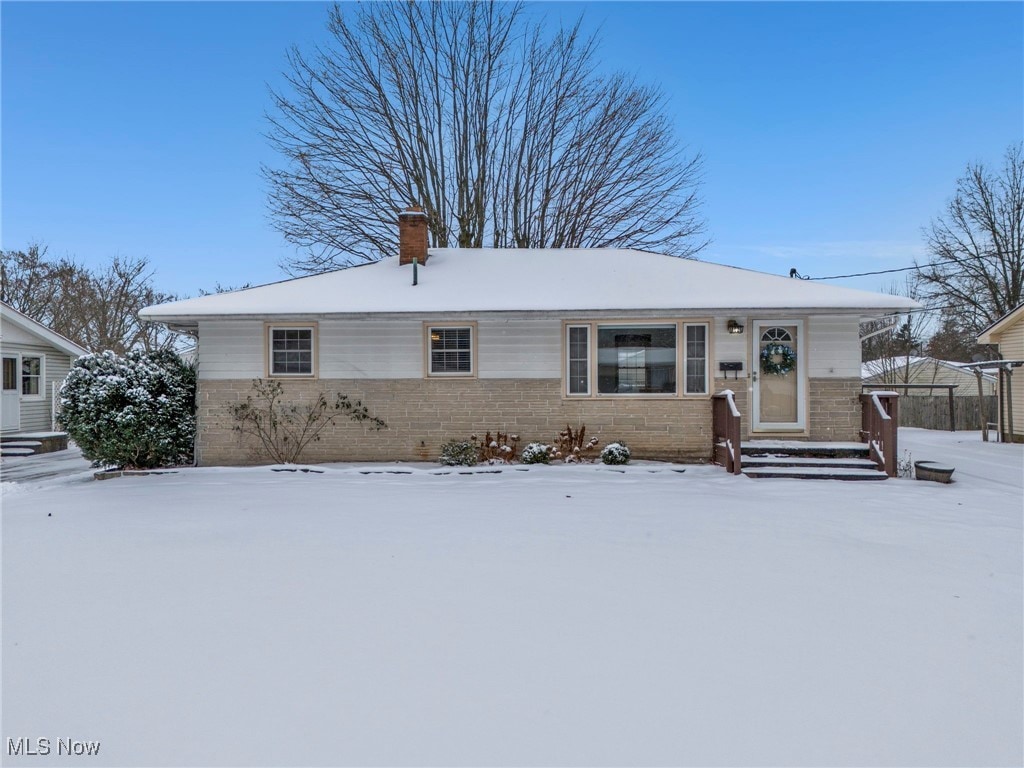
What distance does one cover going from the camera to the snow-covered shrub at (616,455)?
9.35 metres

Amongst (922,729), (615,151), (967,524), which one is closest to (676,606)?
(922,729)

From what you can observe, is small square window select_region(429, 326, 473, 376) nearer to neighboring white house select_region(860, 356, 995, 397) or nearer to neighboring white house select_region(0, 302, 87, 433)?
neighboring white house select_region(0, 302, 87, 433)

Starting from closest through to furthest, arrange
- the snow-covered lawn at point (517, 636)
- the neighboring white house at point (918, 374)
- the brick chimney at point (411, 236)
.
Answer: the snow-covered lawn at point (517, 636) → the brick chimney at point (411, 236) → the neighboring white house at point (918, 374)

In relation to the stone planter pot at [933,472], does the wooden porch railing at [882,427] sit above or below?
above

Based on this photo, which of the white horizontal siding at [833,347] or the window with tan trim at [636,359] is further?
the window with tan trim at [636,359]

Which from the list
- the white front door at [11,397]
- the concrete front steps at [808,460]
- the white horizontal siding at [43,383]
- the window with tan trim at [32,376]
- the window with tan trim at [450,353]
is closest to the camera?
the concrete front steps at [808,460]

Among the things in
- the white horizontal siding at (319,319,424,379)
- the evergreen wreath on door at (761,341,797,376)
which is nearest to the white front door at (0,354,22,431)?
the white horizontal siding at (319,319,424,379)

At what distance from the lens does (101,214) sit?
73.6 feet

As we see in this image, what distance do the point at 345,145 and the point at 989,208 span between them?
1035 inches

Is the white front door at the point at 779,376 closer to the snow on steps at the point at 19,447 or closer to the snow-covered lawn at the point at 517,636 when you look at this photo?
the snow-covered lawn at the point at 517,636

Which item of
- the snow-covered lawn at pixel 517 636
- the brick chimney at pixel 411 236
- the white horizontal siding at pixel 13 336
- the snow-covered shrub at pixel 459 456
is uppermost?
the brick chimney at pixel 411 236

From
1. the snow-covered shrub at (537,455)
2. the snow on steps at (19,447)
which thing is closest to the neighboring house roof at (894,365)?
the snow-covered shrub at (537,455)

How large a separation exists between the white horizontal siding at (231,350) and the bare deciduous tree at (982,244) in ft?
90.2

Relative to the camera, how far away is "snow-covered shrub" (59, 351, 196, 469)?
898 centimetres
